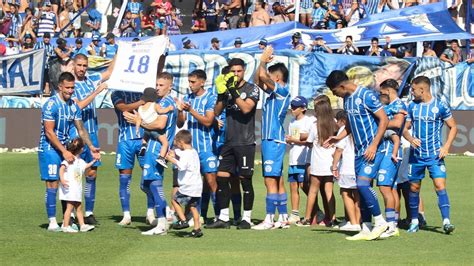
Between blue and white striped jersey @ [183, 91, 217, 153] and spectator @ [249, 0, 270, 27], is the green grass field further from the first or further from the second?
spectator @ [249, 0, 270, 27]

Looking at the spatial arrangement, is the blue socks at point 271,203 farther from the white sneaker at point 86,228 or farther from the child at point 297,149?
the white sneaker at point 86,228

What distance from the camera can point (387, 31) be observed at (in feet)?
98.9

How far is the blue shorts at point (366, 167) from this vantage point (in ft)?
47.5

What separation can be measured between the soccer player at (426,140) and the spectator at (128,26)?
60.7ft

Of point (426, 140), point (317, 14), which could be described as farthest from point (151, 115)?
point (317, 14)

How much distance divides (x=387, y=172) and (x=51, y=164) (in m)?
4.55

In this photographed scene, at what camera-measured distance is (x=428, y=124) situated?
15492 millimetres

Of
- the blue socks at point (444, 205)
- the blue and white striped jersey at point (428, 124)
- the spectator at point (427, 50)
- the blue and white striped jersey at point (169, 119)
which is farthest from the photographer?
the spectator at point (427, 50)

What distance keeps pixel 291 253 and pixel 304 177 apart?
3.61 metres

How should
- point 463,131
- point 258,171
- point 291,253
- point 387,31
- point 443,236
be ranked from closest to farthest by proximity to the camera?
point 291,253
point 443,236
point 258,171
point 463,131
point 387,31

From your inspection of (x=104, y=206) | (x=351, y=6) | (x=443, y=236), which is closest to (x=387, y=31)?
(x=351, y=6)

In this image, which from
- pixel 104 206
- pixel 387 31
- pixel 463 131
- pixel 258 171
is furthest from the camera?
pixel 387 31

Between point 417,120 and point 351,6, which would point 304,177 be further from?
point 351,6

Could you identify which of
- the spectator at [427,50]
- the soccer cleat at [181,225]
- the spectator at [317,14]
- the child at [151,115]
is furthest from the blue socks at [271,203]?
the spectator at [317,14]
